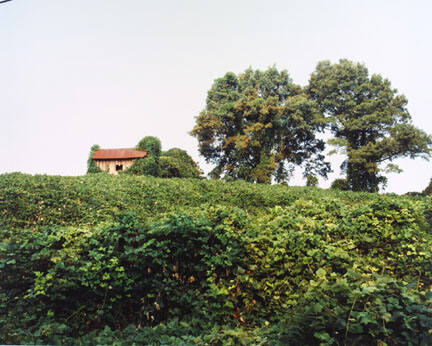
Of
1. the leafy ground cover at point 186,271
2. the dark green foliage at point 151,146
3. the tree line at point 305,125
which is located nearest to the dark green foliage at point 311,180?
the tree line at point 305,125

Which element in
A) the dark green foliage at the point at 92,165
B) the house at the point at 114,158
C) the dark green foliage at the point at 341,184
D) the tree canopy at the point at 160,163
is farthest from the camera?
the dark green foliage at the point at 341,184

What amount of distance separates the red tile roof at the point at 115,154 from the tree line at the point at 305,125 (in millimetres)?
5591

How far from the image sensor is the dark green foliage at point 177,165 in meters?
21.8

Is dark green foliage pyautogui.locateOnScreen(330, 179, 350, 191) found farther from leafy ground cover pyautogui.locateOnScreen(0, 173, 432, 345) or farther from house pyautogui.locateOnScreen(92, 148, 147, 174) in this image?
leafy ground cover pyautogui.locateOnScreen(0, 173, 432, 345)

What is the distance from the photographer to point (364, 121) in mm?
26000

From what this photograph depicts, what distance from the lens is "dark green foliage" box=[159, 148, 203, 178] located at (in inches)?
858

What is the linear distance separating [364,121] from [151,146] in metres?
17.0

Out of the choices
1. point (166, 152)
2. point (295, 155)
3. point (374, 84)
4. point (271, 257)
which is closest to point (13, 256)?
point (271, 257)

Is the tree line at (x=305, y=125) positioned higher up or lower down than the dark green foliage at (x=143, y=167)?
higher up

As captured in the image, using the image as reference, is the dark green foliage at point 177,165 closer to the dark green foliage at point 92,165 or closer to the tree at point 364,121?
the dark green foliage at point 92,165

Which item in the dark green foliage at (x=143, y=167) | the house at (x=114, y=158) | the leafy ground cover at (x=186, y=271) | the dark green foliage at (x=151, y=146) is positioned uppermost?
the dark green foliage at (x=151, y=146)

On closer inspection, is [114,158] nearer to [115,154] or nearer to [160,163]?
[115,154]

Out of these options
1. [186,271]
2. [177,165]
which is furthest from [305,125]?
Answer: [186,271]

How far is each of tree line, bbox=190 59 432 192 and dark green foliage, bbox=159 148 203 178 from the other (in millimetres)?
3568
